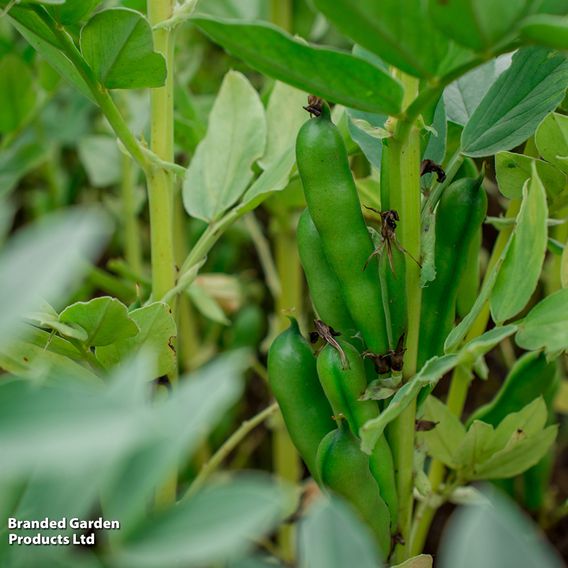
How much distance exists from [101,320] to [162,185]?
108 mm

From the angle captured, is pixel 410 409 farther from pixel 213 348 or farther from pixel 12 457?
pixel 213 348

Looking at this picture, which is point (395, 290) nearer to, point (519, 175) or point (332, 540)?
point (519, 175)

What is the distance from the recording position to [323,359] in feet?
1.44

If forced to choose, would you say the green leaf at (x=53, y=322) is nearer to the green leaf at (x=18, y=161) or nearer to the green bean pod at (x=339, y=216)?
the green bean pod at (x=339, y=216)

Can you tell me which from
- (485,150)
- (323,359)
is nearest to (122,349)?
(323,359)

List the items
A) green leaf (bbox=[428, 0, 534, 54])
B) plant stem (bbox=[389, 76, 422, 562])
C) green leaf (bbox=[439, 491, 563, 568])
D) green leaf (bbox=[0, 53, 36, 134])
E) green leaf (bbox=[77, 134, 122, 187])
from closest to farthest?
green leaf (bbox=[439, 491, 563, 568]), green leaf (bbox=[428, 0, 534, 54]), plant stem (bbox=[389, 76, 422, 562]), green leaf (bbox=[0, 53, 36, 134]), green leaf (bbox=[77, 134, 122, 187])

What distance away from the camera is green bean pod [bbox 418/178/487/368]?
1.49 ft

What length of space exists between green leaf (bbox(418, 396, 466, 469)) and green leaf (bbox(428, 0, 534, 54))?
0.96 feet

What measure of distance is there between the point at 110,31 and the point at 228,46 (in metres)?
0.14

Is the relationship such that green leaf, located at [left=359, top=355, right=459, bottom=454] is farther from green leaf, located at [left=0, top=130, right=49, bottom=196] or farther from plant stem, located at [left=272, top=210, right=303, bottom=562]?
green leaf, located at [left=0, top=130, right=49, bottom=196]

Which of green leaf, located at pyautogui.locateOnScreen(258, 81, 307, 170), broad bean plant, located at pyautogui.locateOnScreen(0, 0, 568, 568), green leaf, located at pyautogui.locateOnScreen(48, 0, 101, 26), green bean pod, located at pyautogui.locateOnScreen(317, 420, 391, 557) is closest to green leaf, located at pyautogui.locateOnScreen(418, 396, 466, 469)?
broad bean plant, located at pyautogui.locateOnScreen(0, 0, 568, 568)

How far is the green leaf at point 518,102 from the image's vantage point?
44 centimetres

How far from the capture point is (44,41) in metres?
0.48

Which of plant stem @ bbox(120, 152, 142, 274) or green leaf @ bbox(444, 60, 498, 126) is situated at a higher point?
green leaf @ bbox(444, 60, 498, 126)
